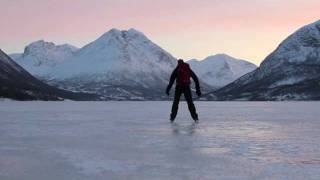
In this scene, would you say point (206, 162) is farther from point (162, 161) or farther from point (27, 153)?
point (27, 153)

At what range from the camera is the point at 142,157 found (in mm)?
11523

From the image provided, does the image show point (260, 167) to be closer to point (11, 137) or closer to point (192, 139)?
point (192, 139)

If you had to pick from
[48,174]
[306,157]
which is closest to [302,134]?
[306,157]

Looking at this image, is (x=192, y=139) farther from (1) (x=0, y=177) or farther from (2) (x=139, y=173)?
(1) (x=0, y=177)

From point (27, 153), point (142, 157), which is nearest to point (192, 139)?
point (142, 157)

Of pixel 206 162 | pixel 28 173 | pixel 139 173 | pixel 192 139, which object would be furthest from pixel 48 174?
pixel 192 139

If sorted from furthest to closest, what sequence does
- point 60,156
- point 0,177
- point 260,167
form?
point 60,156 → point 260,167 → point 0,177

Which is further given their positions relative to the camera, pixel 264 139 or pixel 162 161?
pixel 264 139

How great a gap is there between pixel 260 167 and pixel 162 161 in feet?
6.80

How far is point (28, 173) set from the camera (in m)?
9.48

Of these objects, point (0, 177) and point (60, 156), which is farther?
point (60, 156)

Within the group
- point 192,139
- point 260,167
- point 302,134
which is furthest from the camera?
point 302,134

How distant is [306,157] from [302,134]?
19.2ft

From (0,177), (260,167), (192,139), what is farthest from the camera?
(192,139)
